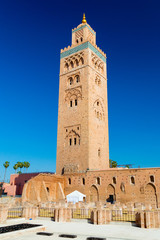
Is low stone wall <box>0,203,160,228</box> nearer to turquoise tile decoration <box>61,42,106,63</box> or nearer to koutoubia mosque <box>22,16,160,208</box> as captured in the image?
koutoubia mosque <box>22,16,160,208</box>

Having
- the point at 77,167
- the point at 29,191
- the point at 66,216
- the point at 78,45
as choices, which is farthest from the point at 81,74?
the point at 66,216

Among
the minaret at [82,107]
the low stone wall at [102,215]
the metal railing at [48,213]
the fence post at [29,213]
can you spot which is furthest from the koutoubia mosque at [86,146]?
the low stone wall at [102,215]

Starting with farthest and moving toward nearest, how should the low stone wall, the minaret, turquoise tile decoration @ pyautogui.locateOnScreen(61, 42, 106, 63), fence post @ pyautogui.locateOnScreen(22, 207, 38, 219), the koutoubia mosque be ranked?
turquoise tile decoration @ pyautogui.locateOnScreen(61, 42, 106, 63), the minaret, the koutoubia mosque, fence post @ pyautogui.locateOnScreen(22, 207, 38, 219), the low stone wall

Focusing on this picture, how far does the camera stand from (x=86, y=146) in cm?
2734

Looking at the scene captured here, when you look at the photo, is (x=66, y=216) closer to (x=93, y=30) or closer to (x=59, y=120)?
(x=59, y=120)

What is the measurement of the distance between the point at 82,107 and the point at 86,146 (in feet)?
18.3

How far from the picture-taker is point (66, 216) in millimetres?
11828

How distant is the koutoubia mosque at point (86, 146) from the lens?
22.2 meters

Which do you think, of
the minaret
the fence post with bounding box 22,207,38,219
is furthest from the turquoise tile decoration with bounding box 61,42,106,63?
the fence post with bounding box 22,207,38,219

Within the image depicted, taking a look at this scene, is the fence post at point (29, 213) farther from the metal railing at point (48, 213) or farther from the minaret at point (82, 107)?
the minaret at point (82, 107)

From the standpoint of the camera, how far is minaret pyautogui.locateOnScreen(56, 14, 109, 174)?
27984 mm

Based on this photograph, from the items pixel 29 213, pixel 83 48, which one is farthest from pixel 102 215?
pixel 83 48

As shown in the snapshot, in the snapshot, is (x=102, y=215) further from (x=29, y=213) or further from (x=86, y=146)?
(x=86, y=146)

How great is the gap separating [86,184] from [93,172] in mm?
1640
